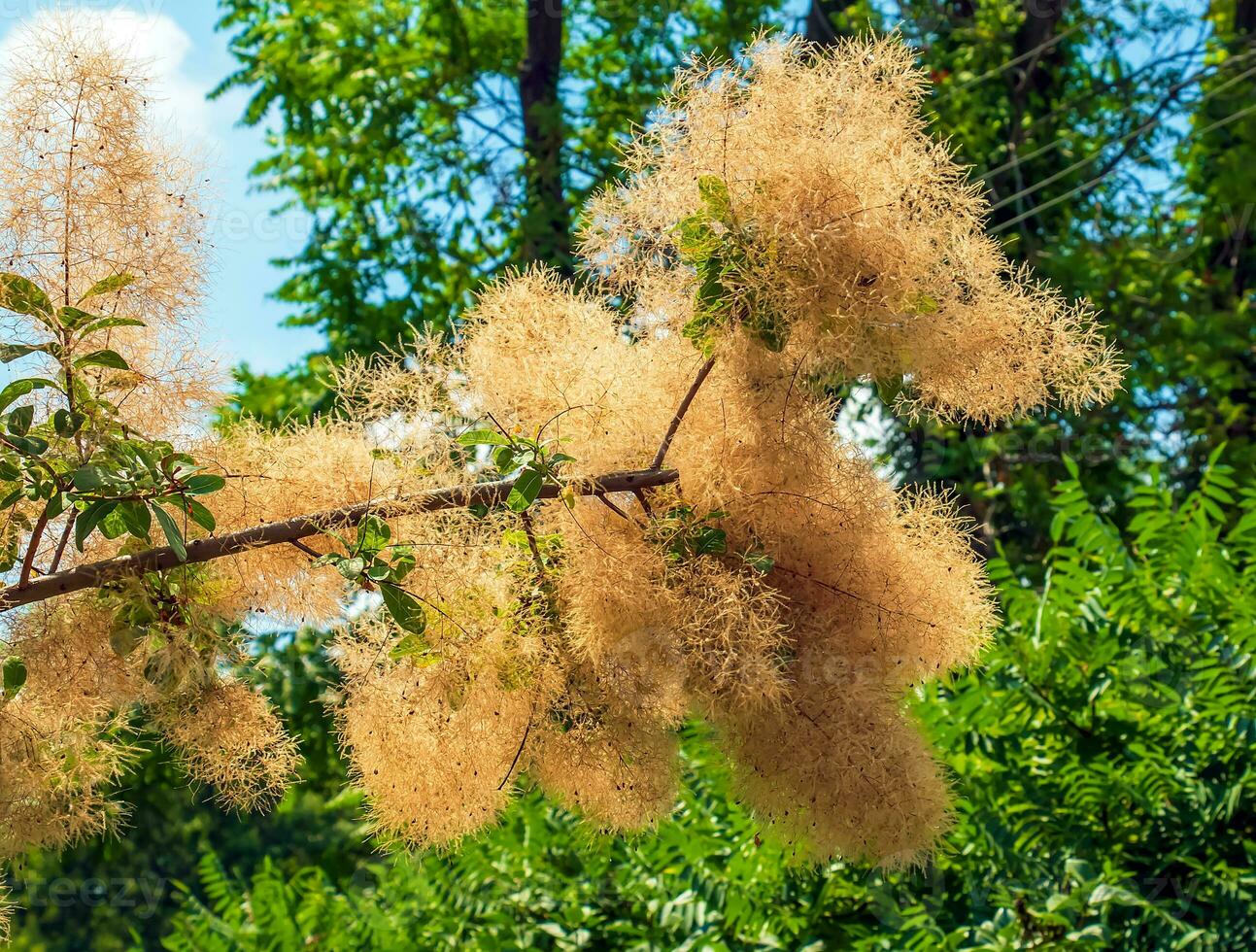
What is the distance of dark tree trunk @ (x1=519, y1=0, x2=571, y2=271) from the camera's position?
6207 millimetres

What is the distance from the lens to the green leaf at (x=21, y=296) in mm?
1406

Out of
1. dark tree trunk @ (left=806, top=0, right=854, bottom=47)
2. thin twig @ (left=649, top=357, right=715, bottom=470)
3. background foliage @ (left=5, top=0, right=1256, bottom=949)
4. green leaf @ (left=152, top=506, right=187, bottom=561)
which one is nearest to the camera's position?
green leaf @ (left=152, top=506, right=187, bottom=561)

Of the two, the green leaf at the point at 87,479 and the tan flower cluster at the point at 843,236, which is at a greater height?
the tan flower cluster at the point at 843,236

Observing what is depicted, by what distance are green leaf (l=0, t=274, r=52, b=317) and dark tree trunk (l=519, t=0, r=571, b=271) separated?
467cm

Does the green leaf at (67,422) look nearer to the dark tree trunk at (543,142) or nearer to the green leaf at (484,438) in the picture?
the green leaf at (484,438)

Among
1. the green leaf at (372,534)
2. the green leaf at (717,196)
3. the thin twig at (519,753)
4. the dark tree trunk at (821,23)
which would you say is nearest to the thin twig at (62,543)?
the green leaf at (372,534)

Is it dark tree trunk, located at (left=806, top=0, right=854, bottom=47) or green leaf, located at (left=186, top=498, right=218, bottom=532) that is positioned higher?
dark tree trunk, located at (left=806, top=0, right=854, bottom=47)

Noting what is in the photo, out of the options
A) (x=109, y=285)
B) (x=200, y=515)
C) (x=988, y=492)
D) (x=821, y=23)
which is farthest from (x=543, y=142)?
(x=200, y=515)

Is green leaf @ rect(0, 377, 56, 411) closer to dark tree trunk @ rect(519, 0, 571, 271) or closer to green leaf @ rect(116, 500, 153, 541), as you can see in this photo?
green leaf @ rect(116, 500, 153, 541)

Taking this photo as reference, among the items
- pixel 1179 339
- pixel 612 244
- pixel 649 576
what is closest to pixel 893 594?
pixel 649 576

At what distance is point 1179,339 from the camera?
6.78 meters

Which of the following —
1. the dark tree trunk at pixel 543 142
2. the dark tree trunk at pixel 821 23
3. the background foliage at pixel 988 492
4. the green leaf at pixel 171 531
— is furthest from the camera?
the dark tree trunk at pixel 821 23

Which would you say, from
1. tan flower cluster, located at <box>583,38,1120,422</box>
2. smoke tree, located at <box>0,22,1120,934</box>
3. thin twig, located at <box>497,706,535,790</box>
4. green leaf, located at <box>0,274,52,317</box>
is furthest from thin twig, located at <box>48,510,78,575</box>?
tan flower cluster, located at <box>583,38,1120,422</box>

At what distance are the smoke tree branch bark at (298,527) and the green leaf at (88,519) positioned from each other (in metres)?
0.06
